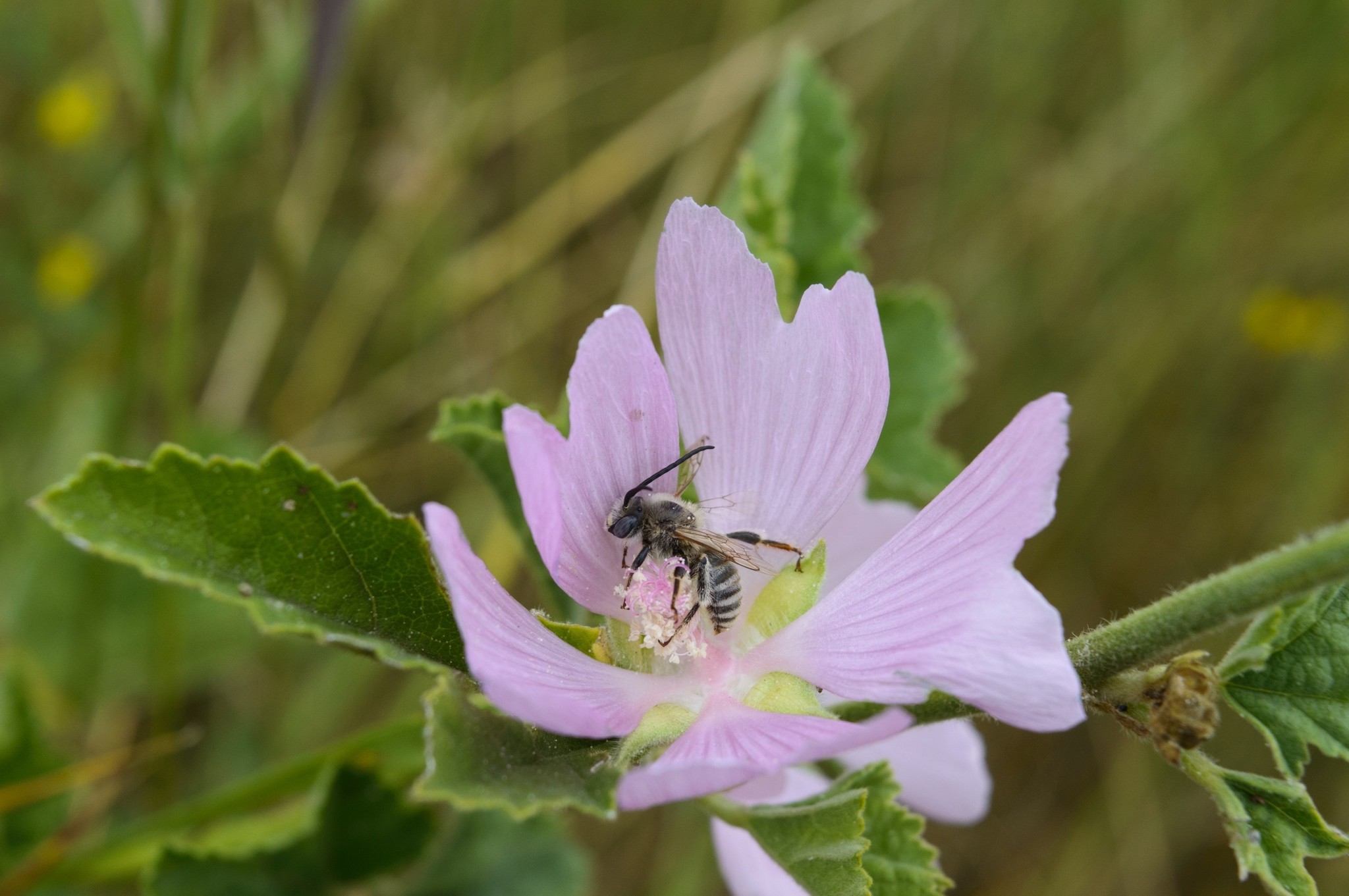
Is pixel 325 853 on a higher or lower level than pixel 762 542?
lower

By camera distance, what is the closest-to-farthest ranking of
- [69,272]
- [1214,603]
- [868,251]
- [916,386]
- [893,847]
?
[1214,603] → [893,847] → [916,386] → [69,272] → [868,251]

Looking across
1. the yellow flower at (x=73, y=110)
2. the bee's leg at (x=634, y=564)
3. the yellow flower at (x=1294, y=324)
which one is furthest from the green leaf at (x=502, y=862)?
the yellow flower at (x=1294, y=324)

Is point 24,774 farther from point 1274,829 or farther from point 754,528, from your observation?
point 1274,829

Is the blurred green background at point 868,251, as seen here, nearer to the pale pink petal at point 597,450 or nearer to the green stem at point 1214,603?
the pale pink petal at point 597,450

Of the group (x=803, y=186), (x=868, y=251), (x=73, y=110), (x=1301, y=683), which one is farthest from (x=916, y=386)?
(x=73, y=110)

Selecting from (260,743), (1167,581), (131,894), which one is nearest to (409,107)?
(260,743)

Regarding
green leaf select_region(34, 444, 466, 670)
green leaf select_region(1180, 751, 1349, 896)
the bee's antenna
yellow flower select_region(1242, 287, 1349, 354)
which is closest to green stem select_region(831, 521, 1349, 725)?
green leaf select_region(1180, 751, 1349, 896)

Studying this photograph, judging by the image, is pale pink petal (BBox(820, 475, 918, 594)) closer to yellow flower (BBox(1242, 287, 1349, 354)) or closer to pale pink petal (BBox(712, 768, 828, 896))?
pale pink petal (BBox(712, 768, 828, 896))
